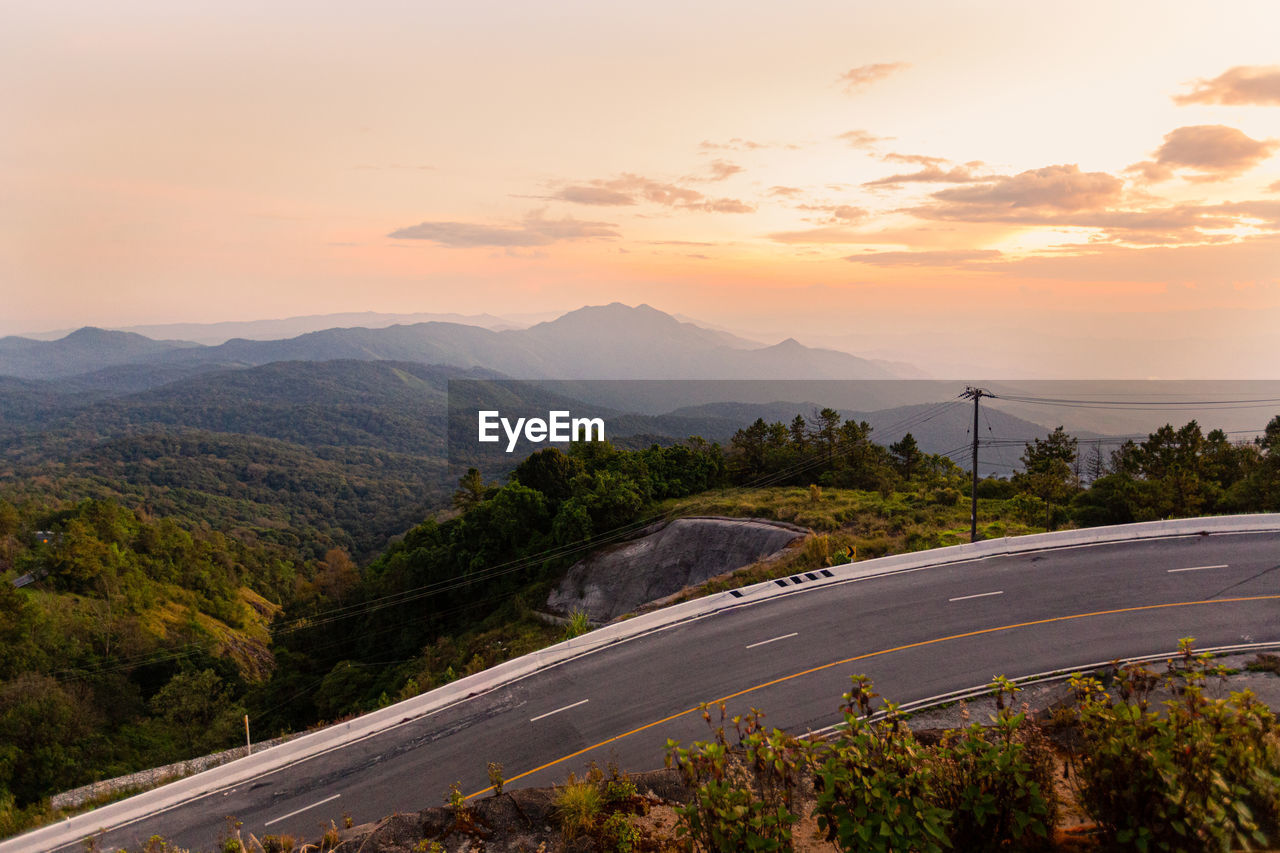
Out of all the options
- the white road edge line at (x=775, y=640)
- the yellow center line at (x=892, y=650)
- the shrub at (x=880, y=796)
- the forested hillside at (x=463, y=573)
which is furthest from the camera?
the forested hillside at (x=463, y=573)

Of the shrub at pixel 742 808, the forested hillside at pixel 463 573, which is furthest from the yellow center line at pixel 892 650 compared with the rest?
the shrub at pixel 742 808

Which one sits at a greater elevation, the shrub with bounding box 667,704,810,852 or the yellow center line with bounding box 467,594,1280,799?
the shrub with bounding box 667,704,810,852

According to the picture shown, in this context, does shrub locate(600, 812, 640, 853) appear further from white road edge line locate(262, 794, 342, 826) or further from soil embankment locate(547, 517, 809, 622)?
soil embankment locate(547, 517, 809, 622)

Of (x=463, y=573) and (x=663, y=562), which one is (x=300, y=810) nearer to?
(x=663, y=562)

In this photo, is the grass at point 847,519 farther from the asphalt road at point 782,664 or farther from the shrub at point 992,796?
the shrub at point 992,796

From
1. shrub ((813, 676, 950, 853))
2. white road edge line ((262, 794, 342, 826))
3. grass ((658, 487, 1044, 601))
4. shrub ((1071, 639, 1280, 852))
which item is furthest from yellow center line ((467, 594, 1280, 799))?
shrub ((1071, 639, 1280, 852))

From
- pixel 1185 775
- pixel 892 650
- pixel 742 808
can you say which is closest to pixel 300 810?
pixel 742 808

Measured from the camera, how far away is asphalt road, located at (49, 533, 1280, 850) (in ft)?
54.0

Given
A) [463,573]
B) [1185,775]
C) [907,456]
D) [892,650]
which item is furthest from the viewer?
[907,456]

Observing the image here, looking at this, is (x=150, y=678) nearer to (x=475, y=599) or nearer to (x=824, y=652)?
(x=475, y=599)

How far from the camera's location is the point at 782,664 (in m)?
19.5

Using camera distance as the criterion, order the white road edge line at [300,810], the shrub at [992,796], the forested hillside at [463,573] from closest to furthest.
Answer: the shrub at [992,796], the white road edge line at [300,810], the forested hillside at [463,573]

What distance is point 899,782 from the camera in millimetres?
6574

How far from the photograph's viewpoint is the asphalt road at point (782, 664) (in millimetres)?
16469
